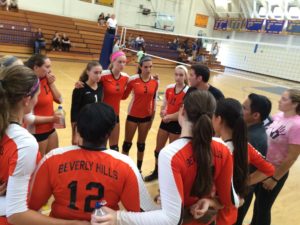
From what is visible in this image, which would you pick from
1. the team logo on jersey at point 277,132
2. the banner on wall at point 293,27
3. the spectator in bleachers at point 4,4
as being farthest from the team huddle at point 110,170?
the banner on wall at point 293,27

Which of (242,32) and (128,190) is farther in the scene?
(242,32)

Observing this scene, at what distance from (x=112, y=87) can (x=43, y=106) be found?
3.32 ft

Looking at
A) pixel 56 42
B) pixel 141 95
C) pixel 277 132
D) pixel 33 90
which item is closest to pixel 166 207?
pixel 33 90

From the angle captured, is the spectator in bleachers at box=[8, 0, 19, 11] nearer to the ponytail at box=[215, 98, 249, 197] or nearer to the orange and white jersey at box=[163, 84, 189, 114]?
the orange and white jersey at box=[163, 84, 189, 114]

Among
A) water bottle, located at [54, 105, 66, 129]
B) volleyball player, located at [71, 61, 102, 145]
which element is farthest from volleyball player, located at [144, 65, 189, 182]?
water bottle, located at [54, 105, 66, 129]

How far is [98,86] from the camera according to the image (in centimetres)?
352

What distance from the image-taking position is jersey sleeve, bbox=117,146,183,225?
1.33 m

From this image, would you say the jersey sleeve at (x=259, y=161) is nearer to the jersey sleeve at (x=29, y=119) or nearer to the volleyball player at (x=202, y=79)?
the volleyball player at (x=202, y=79)

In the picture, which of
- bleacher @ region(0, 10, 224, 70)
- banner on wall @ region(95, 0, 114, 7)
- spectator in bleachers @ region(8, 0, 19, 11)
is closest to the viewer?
bleacher @ region(0, 10, 224, 70)

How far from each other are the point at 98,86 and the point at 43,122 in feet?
2.92

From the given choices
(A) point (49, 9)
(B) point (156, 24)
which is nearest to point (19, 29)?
(A) point (49, 9)

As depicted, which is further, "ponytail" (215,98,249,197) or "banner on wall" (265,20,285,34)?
"banner on wall" (265,20,285,34)

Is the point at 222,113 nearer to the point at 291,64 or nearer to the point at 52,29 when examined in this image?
the point at 52,29

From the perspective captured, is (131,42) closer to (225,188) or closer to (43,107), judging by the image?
(43,107)
